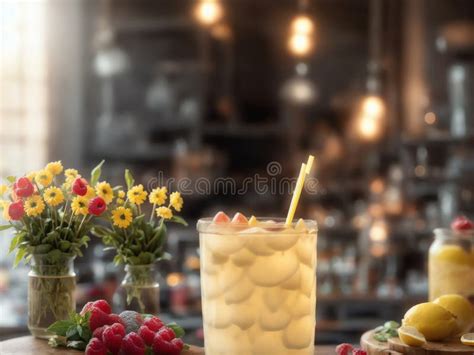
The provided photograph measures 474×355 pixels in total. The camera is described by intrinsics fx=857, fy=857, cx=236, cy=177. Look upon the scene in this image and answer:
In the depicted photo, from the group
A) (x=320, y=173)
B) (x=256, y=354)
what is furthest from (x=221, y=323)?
(x=320, y=173)

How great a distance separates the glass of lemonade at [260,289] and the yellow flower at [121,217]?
0.31 m

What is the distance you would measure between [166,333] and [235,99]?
669cm

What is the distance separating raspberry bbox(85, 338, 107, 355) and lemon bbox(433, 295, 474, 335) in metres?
0.73

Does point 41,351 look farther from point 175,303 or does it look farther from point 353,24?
point 353,24

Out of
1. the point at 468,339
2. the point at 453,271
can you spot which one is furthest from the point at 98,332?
the point at 453,271

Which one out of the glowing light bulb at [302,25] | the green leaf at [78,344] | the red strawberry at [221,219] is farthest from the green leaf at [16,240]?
the glowing light bulb at [302,25]

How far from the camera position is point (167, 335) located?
1771mm

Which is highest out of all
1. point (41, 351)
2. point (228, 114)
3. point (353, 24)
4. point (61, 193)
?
point (353, 24)

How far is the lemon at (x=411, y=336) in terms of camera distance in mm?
1750

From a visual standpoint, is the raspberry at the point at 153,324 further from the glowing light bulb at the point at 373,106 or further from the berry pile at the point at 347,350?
the glowing light bulb at the point at 373,106

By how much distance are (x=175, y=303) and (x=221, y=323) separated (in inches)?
175

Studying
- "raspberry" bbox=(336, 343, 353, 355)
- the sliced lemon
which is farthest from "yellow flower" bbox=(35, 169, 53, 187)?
the sliced lemon

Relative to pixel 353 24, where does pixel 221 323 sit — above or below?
below

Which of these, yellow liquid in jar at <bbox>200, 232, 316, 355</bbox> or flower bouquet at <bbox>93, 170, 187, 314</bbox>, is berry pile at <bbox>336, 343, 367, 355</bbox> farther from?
flower bouquet at <bbox>93, 170, 187, 314</bbox>
